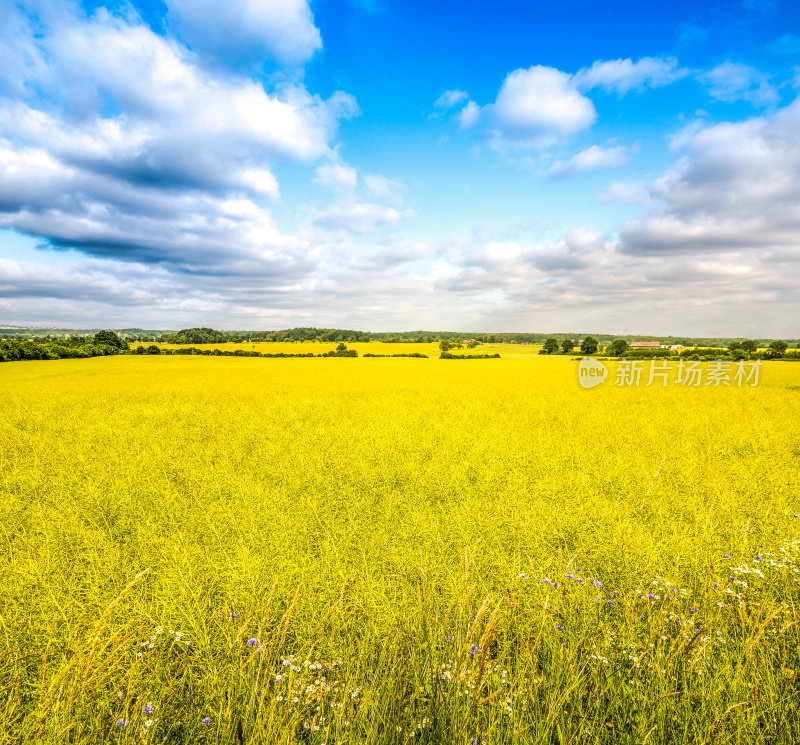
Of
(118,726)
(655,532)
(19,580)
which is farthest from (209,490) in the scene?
(655,532)

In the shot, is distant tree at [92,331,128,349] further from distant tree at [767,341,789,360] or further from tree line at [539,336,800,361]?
distant tree at [767,341,789,360]

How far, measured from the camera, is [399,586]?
432 centimetres

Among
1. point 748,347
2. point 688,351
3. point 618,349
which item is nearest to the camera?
point 688,351

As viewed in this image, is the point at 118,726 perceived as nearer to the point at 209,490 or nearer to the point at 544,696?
the point at 544,696

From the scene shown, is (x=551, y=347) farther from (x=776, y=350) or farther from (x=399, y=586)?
(x=399, y=586)

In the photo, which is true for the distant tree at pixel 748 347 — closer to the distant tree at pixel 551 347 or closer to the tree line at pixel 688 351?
the tree line at pixel 688 351

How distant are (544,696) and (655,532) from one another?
3.96 meters

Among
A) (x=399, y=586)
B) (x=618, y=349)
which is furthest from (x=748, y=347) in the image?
(x=399, y=586)

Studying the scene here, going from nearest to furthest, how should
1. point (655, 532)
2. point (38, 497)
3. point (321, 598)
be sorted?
point (321, 598) < point (655, 532) < point (38, 497)

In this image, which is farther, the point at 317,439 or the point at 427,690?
the point at 317,439

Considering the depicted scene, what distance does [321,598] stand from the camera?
389cm

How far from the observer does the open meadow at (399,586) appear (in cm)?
242

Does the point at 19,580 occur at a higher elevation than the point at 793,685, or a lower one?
lower

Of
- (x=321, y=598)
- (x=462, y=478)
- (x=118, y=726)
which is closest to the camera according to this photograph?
(x=118, y=726)
